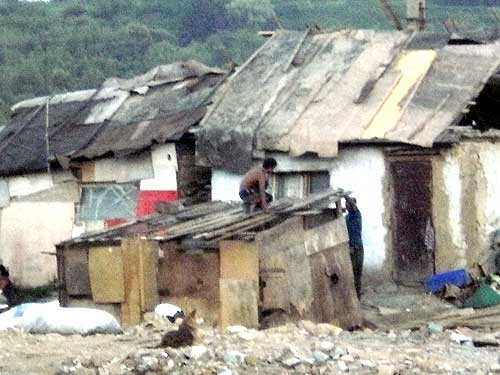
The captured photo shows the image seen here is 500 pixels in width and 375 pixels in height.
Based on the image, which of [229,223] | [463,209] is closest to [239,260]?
[229,223]

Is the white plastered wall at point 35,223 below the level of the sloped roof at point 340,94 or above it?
below

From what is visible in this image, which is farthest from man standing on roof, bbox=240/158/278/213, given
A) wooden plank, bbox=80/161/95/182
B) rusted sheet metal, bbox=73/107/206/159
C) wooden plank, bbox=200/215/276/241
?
wooden plank, bbox=80/161/95/182

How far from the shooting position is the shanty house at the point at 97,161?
2430 cm

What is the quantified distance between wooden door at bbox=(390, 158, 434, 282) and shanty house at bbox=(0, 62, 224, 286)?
360cm

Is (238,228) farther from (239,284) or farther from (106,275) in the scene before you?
(106,275)

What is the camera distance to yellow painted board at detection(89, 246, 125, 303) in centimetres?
1875

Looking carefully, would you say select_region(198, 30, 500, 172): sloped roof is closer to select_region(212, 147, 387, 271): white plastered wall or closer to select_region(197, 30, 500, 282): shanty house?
select_region(197, 30, 500, 282): shanty house

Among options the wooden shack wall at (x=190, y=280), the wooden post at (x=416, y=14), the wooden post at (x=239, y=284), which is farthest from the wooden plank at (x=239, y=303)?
the wooden post at (x=416, y=14)

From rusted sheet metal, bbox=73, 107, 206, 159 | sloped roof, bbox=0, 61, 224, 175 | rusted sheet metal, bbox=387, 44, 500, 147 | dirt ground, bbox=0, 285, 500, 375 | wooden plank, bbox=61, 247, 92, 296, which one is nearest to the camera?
dirt ground, bbox=0, 285, 500, 375

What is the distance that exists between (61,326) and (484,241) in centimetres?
710

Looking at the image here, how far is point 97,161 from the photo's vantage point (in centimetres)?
2545

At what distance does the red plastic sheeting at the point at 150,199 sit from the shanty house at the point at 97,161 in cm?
2

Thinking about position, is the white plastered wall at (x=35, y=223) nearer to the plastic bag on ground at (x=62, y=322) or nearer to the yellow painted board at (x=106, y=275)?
the yellow painted board at (x=106, y=275)

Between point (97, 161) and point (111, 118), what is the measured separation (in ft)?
2.92
